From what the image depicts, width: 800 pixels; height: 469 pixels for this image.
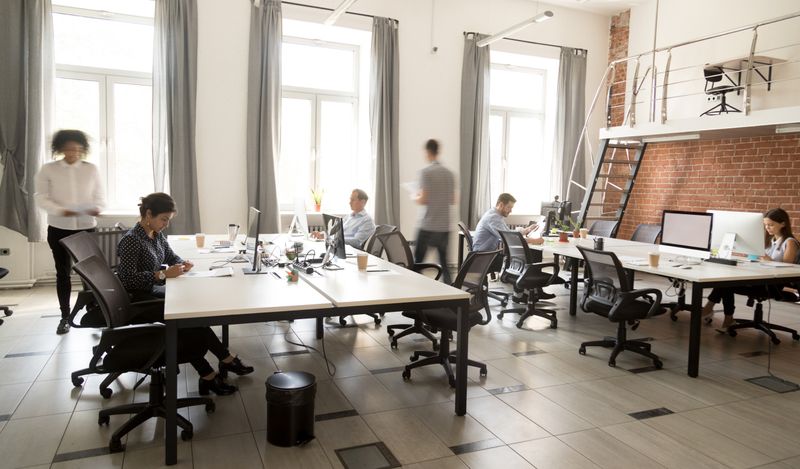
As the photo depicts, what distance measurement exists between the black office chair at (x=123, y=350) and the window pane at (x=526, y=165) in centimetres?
690

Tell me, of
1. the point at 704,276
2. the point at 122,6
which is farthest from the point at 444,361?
the point at 122,6

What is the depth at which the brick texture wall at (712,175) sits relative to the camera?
6.65 meters

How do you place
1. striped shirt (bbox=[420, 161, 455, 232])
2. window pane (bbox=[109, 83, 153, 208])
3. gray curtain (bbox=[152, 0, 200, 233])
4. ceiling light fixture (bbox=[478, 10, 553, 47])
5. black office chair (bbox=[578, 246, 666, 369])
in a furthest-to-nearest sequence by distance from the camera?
window pane (bbox=[109, 83, 153, 208]) → gray curtain (bbox=[152, 0, 200, 233]) → ceiling light fixture (bbox=[478, 10, 553, 47]) → striped shirt (bbox=[420, 161, 455, 232]) → black office chair (bbox=[578, 246, 666, 369])

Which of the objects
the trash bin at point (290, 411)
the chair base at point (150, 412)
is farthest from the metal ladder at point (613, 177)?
the chair base at point (150, 412)

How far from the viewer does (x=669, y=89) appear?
8125 millimetres

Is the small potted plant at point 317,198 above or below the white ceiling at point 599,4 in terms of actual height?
below

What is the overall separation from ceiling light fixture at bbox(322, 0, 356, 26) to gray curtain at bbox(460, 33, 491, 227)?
2.19 metres

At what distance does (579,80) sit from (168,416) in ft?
26.3

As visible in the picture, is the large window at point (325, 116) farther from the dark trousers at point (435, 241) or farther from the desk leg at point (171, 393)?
the desk leg at point (171, 393)

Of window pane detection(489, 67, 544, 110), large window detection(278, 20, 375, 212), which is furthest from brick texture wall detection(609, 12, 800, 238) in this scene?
large window detection(278, 20, 375, 212)

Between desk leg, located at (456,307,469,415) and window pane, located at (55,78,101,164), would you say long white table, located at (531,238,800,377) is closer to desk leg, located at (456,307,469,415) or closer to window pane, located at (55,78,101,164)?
desk leg, located at (456,307,469,415)

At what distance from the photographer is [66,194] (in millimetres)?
4535

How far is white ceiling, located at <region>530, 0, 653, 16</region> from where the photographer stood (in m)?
8.38

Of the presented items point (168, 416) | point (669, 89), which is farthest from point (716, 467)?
point (669, 89)
